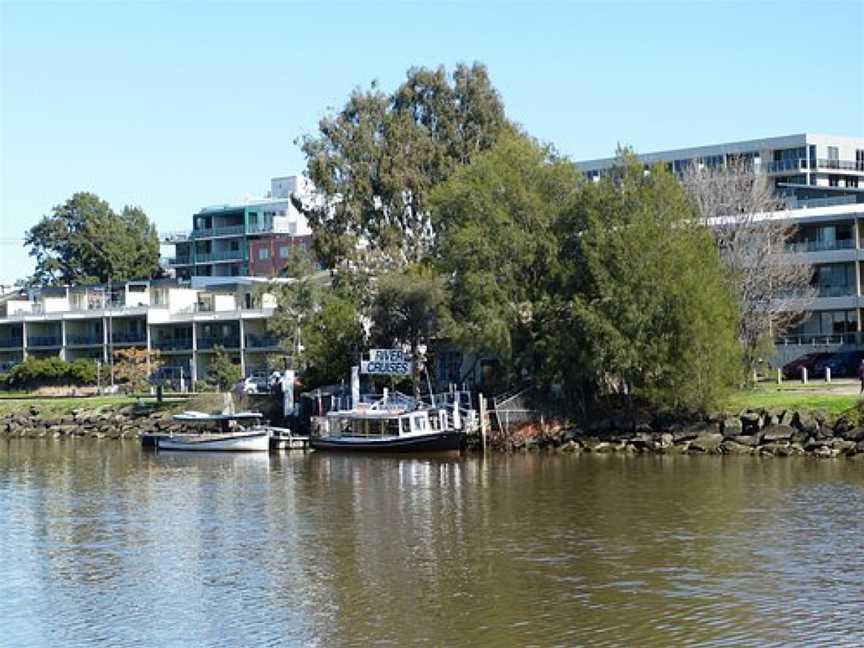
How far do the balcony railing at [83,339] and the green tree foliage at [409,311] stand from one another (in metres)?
54.3

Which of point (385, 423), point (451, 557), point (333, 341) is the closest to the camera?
point (451, 557)

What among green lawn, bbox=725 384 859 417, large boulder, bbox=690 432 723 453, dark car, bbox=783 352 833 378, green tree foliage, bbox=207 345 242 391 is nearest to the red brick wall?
green tree foliage, bbox=207 345 242 391

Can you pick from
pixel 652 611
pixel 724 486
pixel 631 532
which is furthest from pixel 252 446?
pixel 652 611

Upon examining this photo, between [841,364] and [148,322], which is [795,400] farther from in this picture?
[148,322]

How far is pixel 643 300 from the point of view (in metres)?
68.7

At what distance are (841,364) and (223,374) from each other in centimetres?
4501

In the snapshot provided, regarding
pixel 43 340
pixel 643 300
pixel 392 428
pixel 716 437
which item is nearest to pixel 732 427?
pixel 716 437

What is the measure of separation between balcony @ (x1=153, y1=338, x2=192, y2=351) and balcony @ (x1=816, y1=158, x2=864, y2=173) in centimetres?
6191

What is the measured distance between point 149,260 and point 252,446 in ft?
343

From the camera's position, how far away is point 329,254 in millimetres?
91938

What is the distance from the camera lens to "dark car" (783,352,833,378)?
88325 mm

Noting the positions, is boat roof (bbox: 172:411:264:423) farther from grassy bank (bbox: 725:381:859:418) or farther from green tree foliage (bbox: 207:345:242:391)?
grassy bank (bbox: 725:381:859:418)

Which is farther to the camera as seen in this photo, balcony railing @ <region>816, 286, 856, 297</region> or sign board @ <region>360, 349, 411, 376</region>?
balcony railing @ <region>816, 286, 856, 297</region>

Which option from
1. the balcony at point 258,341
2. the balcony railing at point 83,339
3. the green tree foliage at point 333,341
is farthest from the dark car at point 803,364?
the balcony railing at point 83,339
